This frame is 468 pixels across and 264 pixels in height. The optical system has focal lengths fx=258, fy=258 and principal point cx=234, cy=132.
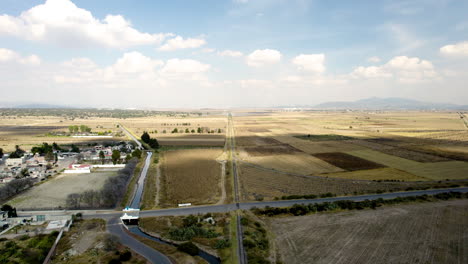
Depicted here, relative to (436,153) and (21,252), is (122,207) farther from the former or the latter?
(436,153)

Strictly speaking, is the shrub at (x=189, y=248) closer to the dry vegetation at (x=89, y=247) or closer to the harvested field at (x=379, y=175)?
the dry vegetation at (x=89, y=247)

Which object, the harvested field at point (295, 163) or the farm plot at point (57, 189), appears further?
the harvested field at point (295, 163)

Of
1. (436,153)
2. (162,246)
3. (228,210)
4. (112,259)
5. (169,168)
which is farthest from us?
(436,153)

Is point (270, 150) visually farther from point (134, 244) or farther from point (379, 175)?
point (134, 244)

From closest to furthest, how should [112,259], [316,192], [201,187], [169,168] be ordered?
[112,259]
[316,192]
[201,187]
[169,168]

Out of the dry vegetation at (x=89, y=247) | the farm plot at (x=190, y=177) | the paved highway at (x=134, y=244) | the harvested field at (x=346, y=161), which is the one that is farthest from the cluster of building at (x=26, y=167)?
the harvested field at (x=346, y=161)

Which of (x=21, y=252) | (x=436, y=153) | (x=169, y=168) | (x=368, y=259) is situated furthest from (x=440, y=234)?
(x=436, y=153)

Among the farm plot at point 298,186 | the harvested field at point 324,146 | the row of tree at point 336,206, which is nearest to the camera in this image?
the row of tree at point 336,206
